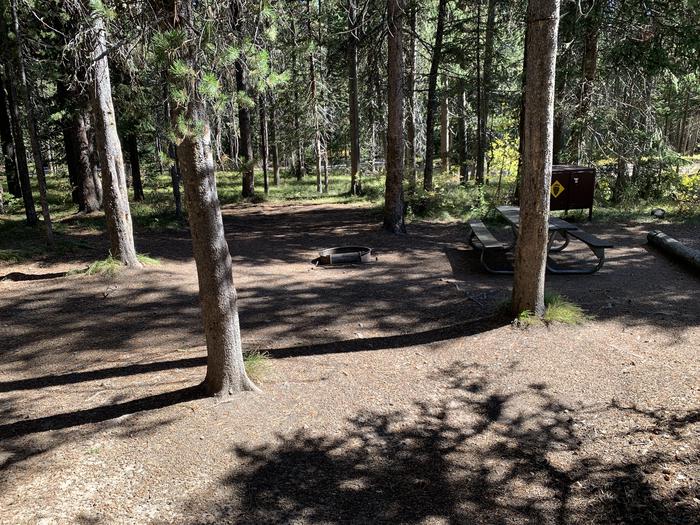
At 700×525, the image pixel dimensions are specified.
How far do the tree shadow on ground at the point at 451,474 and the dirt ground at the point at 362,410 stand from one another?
1 centimetres

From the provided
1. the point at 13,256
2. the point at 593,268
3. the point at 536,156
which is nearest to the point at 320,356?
the point at 536,156

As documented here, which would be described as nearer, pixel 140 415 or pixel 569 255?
pixel 140 415

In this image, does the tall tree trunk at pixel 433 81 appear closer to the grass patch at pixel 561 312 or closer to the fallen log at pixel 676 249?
the fallen log at pixel 676 249

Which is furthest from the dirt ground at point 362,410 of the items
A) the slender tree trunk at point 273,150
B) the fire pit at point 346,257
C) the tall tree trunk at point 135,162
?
the slender tree trunk at point 273,150

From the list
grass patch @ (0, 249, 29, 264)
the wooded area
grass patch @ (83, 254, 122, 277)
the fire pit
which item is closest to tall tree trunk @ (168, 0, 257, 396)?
the wooded area

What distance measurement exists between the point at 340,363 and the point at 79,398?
237 centimetres

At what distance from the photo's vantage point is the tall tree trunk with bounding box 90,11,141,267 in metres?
8.43

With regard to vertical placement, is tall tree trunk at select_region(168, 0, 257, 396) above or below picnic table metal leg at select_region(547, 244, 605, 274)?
above

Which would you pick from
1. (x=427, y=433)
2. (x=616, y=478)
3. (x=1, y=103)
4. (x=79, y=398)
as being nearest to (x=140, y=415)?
(x=79, y=398)

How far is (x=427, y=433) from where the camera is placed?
4.05 m

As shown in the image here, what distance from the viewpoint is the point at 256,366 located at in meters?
4.94

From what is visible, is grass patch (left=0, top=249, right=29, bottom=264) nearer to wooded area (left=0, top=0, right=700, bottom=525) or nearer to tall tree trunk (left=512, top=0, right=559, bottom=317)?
wooded area (left=0, top=0, right=700, bottom=525)

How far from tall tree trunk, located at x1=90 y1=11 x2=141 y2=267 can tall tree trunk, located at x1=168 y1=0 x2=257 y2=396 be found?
5221mm

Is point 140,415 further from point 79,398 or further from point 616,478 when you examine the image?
point 616,478
